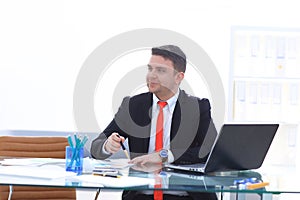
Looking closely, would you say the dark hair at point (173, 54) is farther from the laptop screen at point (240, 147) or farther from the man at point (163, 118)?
the laptop screen at point (240, 147)

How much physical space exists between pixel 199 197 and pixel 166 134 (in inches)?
19.5

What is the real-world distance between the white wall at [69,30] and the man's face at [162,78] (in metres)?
1.74

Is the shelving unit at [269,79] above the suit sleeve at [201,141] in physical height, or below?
above

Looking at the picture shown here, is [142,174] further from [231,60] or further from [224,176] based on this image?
[231,60]

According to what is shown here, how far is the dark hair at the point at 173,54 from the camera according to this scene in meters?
3.27

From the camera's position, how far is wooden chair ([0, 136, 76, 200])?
3.14 metres

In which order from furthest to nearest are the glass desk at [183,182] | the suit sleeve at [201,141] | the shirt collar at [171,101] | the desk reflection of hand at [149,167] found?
the shirt collar at [171,101] < the suit sleeve at [201,141] < the desk reflection of hand at [149,167] < the glass desk at [183,182]

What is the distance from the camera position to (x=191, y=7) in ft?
16.2

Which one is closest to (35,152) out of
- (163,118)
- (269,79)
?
(163,118)

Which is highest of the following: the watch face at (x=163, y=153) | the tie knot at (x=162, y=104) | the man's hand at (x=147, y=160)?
the tie knot at (x=162, y=104)

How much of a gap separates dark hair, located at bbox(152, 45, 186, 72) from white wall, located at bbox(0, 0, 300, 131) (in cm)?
164

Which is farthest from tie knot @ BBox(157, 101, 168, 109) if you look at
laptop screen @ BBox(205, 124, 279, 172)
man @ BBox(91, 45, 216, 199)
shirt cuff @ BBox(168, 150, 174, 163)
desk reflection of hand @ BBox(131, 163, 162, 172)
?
laptop screen @ BBox(205, 124, 279, 172)

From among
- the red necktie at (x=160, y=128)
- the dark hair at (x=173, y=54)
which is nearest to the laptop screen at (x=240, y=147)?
the red necktie at (x=160, y=128)

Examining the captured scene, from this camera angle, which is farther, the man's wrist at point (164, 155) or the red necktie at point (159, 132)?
the red necktie at point (159, 132)
